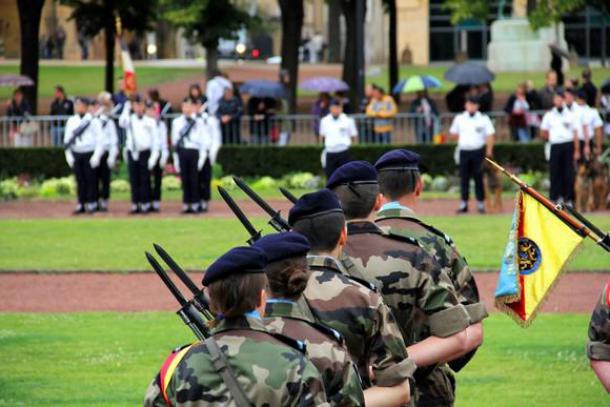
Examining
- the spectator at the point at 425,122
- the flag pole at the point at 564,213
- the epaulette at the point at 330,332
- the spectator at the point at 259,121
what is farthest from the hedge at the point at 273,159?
the epaulette at the point at 330,332

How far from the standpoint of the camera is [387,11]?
50.7 m

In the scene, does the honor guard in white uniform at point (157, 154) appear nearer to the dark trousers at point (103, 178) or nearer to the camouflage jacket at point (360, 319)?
the dark trousers at point (103, 178)

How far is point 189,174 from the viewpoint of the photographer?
28062 millimetres

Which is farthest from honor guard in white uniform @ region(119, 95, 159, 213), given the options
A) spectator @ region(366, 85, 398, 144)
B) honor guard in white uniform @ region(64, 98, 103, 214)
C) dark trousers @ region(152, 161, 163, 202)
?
spectator @ region(366, 85, 398, 144)

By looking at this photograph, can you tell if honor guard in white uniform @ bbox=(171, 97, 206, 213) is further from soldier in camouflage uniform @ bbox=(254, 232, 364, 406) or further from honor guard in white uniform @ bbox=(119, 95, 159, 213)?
soldier in camouflage uniform @ bbox=(254, 232, 364, 406)

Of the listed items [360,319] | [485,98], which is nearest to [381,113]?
[485,98]

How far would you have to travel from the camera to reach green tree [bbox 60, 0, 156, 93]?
47.5 metres

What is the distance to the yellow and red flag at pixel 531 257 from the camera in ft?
30.2

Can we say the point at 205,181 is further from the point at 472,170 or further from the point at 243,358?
the point at 243,358

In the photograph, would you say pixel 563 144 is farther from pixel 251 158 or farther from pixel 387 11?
pixel 387 11

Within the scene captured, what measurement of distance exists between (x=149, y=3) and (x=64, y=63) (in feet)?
83.0

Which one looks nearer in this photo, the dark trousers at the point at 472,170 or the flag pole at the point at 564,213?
the flag pole at the point at 564,213

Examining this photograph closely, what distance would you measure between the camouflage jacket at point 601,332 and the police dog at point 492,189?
19914mm

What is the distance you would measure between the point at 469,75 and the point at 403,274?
33430 millimetres
